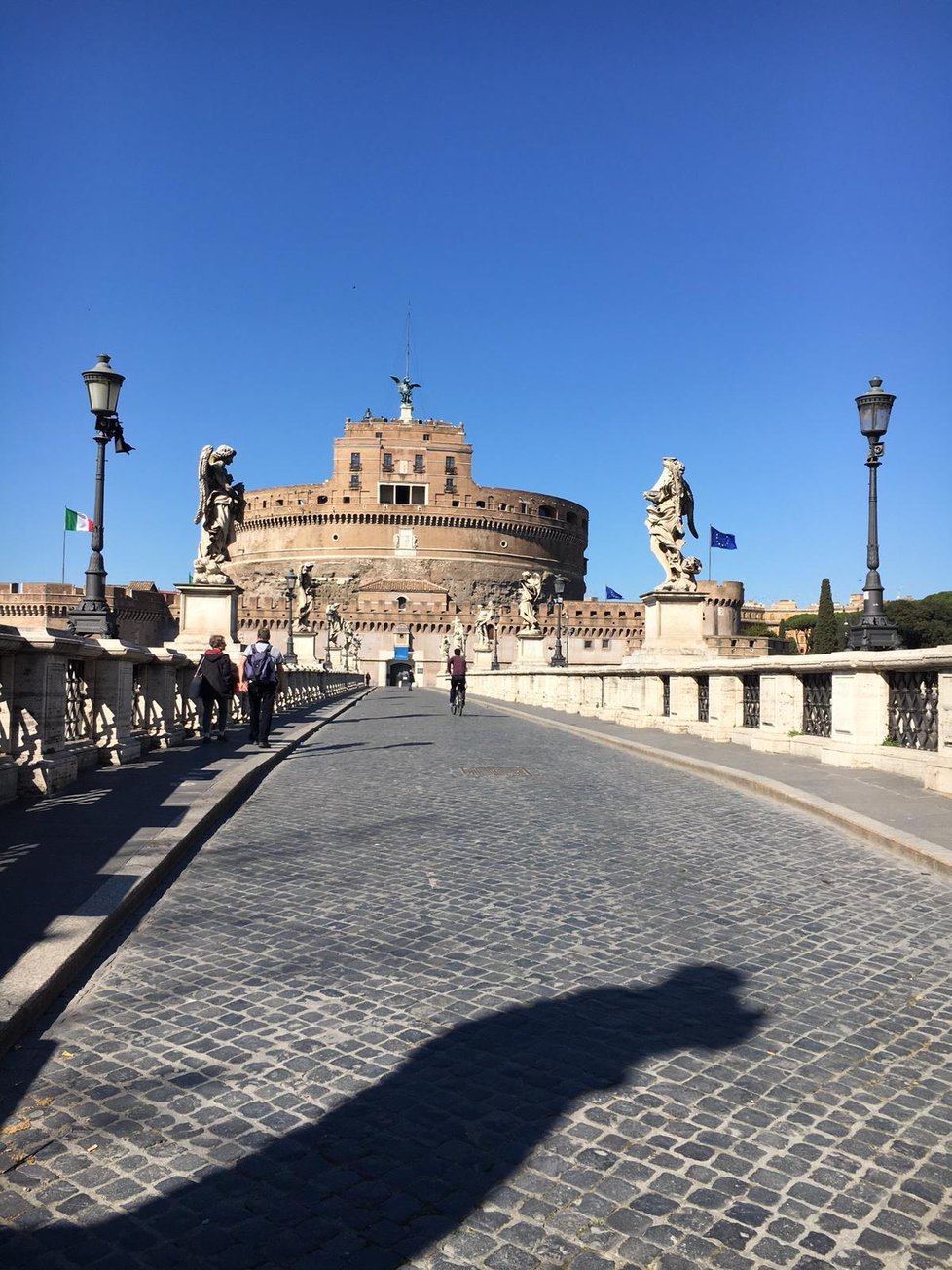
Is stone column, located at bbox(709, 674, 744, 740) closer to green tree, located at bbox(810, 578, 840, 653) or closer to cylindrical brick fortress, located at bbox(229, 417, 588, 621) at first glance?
green tree, located at bbox(810, 578, 840, 653)

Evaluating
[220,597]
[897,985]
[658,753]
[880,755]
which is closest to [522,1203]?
[897,985]

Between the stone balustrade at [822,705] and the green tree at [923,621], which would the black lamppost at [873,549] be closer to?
the stone balustrade at [822,705]

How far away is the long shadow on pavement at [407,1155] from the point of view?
86.1 inches

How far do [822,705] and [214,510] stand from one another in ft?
37.1

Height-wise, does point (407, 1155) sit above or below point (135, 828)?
below

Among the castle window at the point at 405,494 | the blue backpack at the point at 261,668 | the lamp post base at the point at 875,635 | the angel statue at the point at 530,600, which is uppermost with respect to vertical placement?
the castle window at the point at 405,494

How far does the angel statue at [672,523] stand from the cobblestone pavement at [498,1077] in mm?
12953

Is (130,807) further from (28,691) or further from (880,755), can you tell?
(880,755)

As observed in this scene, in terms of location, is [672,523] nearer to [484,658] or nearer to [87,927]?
[87,927]

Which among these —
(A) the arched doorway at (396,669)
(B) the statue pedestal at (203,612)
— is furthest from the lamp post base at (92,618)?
(A) the arched doorway at (396,669)

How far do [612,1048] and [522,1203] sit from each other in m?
0.91

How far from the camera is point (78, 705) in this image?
31.4 ft

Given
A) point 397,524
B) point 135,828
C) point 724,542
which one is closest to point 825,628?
point 724,542

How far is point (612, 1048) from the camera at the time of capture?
10.5ft
